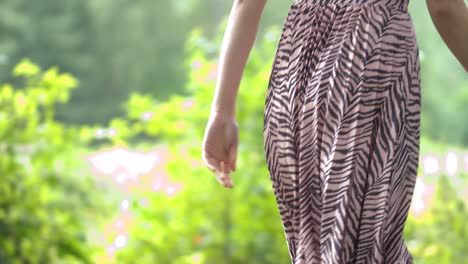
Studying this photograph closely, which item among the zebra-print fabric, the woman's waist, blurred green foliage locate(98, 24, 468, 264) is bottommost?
the zebra-print fabric

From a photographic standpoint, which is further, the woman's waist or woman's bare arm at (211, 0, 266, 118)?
woman's bare arm at (211, 0, 266, 118)

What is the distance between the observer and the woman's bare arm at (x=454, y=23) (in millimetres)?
1350

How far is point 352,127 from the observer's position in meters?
1.35

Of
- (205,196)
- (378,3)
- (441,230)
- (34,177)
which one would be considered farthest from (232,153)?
(441,230)

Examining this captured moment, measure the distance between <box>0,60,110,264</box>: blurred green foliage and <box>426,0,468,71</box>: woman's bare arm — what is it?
95.3 inches

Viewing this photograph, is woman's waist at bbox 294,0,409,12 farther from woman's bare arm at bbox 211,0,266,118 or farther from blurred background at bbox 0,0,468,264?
blurred background at bbox 0,0,468,264

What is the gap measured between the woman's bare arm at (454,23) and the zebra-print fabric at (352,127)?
5 centimetres

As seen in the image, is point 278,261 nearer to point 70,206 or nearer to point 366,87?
point 70,206

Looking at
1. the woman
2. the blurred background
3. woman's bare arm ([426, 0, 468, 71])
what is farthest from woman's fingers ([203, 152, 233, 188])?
the blurred background

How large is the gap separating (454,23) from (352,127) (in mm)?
235

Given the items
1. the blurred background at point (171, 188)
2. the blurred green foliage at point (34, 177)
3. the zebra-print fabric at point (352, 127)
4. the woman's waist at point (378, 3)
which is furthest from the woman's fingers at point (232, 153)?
the blurred green foliage at point (34, 177)

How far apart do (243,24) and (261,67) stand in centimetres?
186

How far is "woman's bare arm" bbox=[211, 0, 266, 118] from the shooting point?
1.49m

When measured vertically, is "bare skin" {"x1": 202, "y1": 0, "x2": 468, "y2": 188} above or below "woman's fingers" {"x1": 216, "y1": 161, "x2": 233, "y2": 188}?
above
